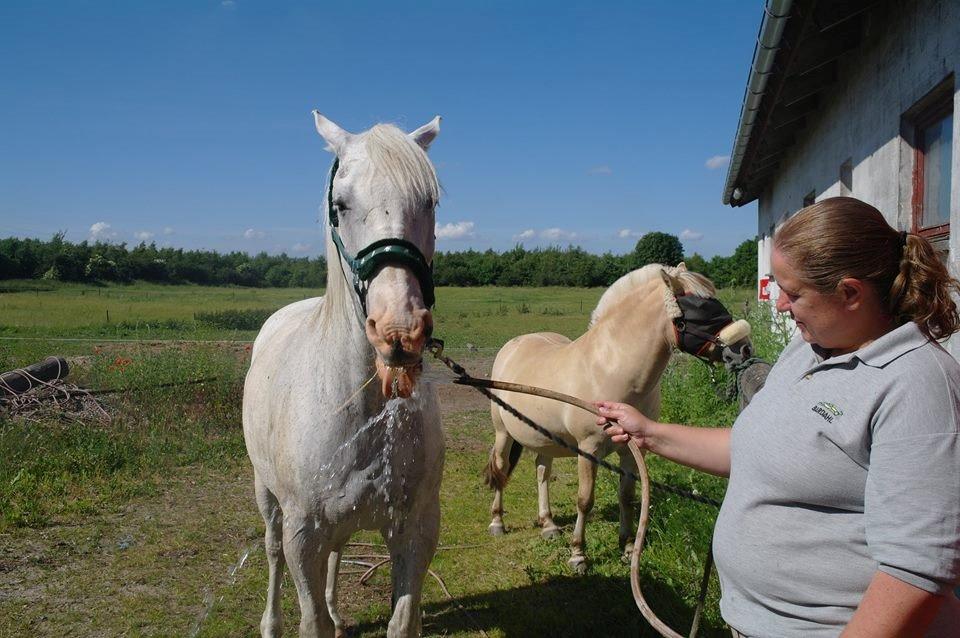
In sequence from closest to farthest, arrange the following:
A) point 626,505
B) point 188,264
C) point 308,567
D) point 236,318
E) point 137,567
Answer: point 308,567
point 137,567
point 626,505
point 236,318
point 188,264

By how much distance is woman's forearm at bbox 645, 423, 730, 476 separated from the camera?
5.83ft

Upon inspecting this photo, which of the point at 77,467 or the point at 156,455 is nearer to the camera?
the point at 77,467

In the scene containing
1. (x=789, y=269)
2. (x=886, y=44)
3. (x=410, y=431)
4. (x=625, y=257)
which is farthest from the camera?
(x=625, y=257)

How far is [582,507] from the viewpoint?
14.1 ft

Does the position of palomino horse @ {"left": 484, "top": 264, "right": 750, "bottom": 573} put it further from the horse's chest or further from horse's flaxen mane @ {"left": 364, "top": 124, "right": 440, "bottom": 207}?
horse's flaxen mane @ {"left": 364, "top": 124, "right": 440, "bottom": 207}

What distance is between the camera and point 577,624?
3.57 meters

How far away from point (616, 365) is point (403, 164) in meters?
2.58

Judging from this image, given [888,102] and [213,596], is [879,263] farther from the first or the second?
[213,596]

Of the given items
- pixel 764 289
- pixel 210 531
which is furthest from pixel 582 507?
pixel 764 289

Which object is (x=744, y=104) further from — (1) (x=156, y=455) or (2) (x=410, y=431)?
(1) (x=156, y=455)

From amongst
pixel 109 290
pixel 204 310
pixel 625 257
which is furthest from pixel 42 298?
pixel 625 257

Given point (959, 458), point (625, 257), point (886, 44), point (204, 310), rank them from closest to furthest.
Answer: point (959, 458), point (886, 44), point (204, 310), point (625, 257)

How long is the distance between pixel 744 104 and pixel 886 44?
1792mm

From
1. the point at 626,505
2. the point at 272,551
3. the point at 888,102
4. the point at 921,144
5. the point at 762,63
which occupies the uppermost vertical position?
the point at 762,63
